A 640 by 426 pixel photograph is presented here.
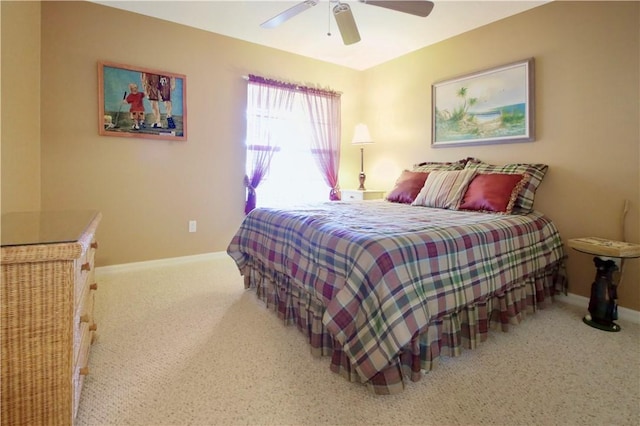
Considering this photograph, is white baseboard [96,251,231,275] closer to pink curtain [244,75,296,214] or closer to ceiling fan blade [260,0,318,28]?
pink curtain [244,75,296,214]

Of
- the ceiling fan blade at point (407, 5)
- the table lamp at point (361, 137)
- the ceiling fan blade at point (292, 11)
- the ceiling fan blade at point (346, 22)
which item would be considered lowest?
the table lamp at point (361, 137)

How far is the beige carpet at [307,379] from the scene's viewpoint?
1327mm

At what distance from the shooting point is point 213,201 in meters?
3.56

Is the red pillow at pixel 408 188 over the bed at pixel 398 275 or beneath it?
over

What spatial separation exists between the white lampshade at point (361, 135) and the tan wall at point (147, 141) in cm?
96

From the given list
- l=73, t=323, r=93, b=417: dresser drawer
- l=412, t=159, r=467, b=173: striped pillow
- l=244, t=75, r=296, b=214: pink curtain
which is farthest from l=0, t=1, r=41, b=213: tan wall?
l=412, t=159, r=467, b=173: striped pillow

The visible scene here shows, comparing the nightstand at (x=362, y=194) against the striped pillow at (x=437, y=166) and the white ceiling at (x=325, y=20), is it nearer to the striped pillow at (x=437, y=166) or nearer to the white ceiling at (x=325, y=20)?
the striped pillow at (x=437, y=166)

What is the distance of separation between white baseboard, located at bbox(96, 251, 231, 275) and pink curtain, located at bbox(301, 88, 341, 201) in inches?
64.9

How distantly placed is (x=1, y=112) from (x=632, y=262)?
13.5 feet

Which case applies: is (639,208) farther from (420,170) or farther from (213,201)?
(213,201)

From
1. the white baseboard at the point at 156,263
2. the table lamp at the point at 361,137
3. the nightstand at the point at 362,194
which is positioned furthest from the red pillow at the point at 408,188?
the white baseboard at the point at 156,263

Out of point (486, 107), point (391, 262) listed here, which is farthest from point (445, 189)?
point (391, 262)

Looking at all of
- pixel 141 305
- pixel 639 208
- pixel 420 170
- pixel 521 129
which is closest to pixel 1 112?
pixel 141 305

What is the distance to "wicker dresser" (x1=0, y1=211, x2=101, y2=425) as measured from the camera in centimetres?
98
